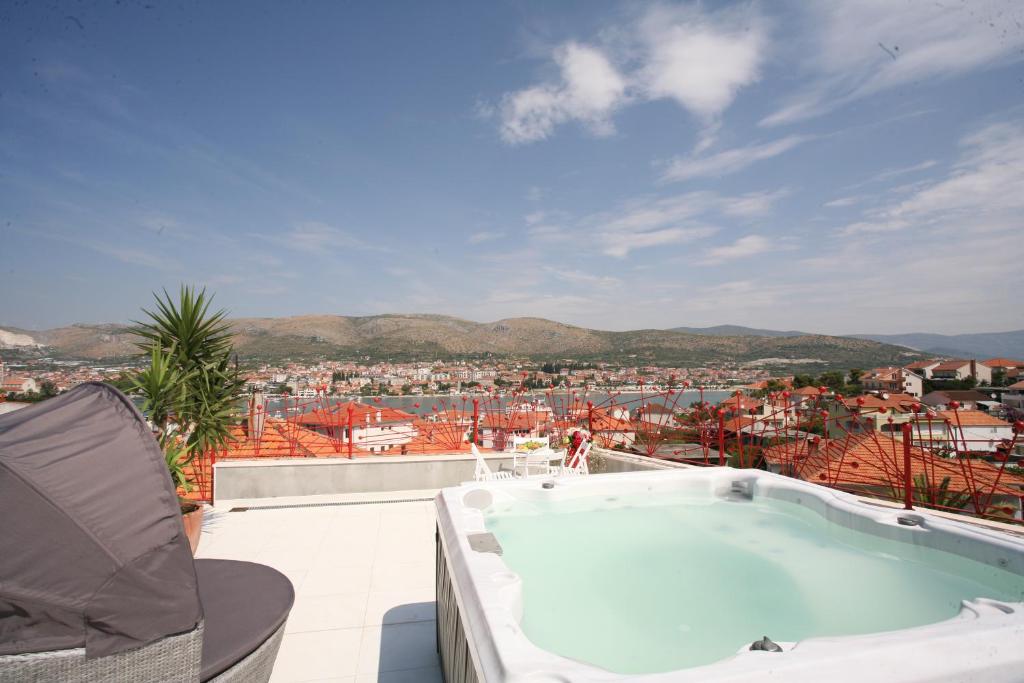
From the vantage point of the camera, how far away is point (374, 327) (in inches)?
1460

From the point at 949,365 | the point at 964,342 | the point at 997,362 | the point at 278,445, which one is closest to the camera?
the point at 278,445

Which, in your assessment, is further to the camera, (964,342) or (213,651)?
(964,342)

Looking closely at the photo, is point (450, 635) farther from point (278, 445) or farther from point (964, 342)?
point (964, 342)

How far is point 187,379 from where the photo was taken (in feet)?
15.3

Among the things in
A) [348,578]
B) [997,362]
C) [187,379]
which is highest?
[187,379]

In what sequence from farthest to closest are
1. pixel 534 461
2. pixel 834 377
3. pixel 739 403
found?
pixel 834 377
pixel 534 461
pixel 739 403

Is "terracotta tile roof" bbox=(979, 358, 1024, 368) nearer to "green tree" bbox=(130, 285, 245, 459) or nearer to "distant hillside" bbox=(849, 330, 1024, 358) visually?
"distant hillside" bbox=(849, 330, 1024, 358)

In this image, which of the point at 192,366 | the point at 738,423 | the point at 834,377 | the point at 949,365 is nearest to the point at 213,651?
the point at 192,366

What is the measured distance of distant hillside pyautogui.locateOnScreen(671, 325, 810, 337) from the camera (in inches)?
1273

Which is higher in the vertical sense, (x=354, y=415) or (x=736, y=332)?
(x=736, y=332)

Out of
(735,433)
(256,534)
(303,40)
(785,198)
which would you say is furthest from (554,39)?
(256,534)

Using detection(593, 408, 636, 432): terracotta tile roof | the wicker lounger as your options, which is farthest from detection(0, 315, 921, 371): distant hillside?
the wicker lounger

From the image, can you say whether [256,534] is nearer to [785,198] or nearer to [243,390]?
[243,390]

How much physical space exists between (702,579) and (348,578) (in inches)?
97.2
